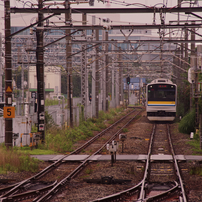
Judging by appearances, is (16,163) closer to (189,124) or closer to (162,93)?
(189,124)

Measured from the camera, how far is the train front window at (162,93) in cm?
2650

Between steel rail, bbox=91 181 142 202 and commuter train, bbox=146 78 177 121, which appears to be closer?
steel rail, bbox=91 181 142 202

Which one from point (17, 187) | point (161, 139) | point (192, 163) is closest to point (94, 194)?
point (17, 187)

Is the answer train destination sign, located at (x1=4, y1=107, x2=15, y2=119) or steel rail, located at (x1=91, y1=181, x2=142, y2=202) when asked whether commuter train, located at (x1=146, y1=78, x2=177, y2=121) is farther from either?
steel rail, located at (x1=91, y1=181, x2=142, y2=202)

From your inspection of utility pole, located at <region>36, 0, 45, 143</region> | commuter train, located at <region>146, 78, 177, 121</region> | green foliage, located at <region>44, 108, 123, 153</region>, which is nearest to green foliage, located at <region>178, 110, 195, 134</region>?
commuter train, located at <region>146, 78, 177, 121</region>

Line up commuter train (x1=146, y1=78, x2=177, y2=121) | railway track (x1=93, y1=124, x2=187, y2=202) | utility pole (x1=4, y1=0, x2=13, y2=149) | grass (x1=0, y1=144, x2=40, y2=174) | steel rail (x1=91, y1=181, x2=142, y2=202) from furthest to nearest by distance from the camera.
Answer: commuter train (x1=146, y1=78, x2=177, y2=121), utility pole (x1=4, y1=0, x2=13, y2=149), grass (x1=0, y1=144, x2=40, y2=174), railway track (x1=93, y1=124, x2=187, y2=202), steel rail (x1=91, y1=181, x2=142, y2=202)

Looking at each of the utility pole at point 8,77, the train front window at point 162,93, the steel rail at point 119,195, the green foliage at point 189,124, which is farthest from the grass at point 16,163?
the train front window at point 162,93

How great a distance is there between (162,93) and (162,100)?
52 centimetres

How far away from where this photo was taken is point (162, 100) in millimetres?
26516

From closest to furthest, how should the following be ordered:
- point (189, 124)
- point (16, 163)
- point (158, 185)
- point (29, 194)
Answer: point (29, 194) < point (158, 185) < point (16, 163) < point (189, 124)

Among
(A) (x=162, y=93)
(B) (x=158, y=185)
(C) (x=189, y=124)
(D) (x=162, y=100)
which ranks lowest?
(B) (x=158, y=185)

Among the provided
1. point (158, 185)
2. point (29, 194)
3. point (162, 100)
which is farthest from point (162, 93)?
point (29, 194)

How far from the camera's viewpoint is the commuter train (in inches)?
1041

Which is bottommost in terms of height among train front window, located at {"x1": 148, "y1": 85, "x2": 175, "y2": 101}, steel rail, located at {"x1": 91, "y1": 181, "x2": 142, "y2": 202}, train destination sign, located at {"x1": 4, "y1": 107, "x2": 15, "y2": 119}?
steel rail, located at {"x1": 91, "y1": 181, "x2": 142, "y2": 202}
